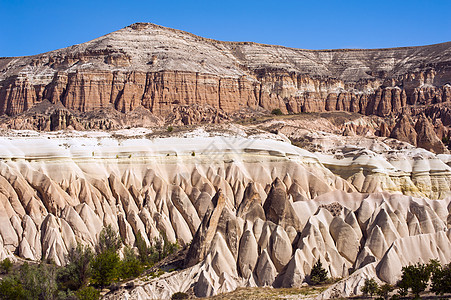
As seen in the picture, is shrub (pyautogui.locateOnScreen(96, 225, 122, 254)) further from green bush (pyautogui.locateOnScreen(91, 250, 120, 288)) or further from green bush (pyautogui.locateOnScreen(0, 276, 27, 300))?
green bush (pyautogui.locateOnScreen(0, 276, 27, 300))

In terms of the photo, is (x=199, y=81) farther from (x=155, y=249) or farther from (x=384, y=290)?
Result: (x=384, y=290)

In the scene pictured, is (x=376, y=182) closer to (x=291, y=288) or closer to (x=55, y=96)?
(x=291, y=288)

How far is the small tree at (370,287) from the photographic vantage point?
37.0 meters

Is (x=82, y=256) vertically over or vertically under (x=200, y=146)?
under

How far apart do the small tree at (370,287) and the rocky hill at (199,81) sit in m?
77.6

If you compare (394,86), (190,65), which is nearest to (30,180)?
(190,65)

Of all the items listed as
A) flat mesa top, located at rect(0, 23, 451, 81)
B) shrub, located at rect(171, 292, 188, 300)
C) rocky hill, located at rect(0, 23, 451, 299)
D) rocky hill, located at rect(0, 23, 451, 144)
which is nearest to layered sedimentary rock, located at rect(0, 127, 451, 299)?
rocky hill, located at rect(0, 23, 451, 299)

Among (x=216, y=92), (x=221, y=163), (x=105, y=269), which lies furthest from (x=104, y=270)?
(x=216, y=92)

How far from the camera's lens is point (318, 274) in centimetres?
4003

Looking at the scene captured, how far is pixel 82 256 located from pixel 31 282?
22.2ft

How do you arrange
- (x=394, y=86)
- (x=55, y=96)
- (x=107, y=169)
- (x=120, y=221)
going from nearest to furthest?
1. (x=120, y=221)
2. (x=107, y=169)
3. (x=55, y=96)
4. (x=394, y=86)

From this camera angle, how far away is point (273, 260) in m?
41.7

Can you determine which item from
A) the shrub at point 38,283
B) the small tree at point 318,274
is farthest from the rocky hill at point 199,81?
the small tree at point 318,274

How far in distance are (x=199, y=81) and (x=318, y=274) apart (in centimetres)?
9775
